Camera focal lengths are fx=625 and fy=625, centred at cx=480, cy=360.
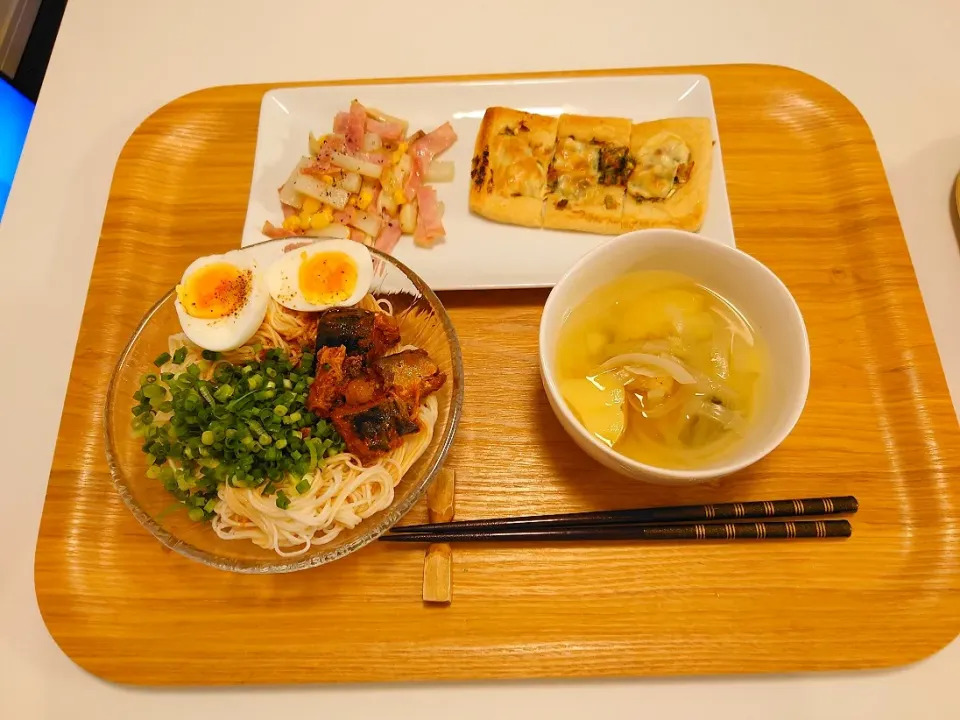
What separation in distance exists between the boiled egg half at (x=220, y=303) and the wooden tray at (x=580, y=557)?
35 centimetres

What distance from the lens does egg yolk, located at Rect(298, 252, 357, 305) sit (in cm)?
193

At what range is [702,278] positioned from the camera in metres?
1.70

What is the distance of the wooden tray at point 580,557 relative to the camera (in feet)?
5.31

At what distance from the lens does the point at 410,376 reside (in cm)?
176

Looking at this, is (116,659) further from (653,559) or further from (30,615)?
(653,559)

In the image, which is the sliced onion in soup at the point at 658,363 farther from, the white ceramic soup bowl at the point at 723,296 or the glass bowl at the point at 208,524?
the glass bowl at the point at 208,524

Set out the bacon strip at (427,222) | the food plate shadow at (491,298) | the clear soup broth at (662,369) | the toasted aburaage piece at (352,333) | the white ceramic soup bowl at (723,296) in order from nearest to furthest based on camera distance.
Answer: the white ceramic soup bowl at (723,296) → the clear soup broth at (662,369) → the toasted aburaage piece at (352,333) → the food plate shadow at (491,298) → the bacon strip at (427,222)

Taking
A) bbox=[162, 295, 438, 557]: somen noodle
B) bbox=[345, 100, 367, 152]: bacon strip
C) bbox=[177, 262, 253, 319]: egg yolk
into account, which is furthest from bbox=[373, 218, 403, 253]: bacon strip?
bbox=[162, 295, 438, 557]: somen noodle

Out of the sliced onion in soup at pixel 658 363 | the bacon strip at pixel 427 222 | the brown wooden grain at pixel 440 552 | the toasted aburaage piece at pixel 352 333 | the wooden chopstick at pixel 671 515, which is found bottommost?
the brown wooden grain at pixel 440 552

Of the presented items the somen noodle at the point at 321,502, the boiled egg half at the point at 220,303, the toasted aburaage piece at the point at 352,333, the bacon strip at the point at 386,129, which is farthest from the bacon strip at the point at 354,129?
the somen noodle at the point at 321,502

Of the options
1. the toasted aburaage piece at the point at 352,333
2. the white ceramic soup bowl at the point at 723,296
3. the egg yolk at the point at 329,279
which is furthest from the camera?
the egg yolk at the point at 329,279

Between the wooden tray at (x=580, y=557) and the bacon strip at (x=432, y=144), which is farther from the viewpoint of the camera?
the bacon strip at (x=432, y=144)

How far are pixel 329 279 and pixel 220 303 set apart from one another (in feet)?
1.10

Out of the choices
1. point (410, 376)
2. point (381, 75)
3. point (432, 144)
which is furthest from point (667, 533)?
point (381, 75)
